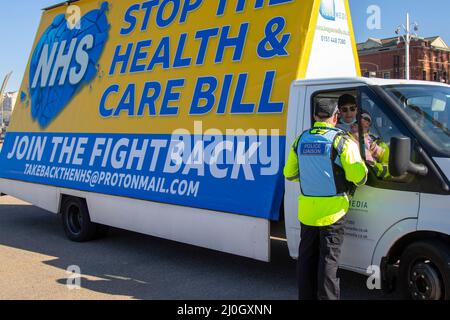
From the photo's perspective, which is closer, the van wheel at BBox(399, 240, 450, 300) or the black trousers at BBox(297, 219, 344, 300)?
the van wheel at BBox(399, 240, 450, 300)

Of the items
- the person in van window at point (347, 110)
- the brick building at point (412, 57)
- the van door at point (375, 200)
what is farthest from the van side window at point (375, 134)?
the brick building at point (412, 57)

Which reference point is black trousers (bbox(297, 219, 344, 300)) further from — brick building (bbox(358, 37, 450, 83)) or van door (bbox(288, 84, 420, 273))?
brick building (bbox(358, 37, 450, 83))

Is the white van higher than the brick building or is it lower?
lower

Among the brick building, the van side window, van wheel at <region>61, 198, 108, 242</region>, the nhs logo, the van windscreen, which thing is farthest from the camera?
the brick building

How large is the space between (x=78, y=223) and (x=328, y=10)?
5.06 meters

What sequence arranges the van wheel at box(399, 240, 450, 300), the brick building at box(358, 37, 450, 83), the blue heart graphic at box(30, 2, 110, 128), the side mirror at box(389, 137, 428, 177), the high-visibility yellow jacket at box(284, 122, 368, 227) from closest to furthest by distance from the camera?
the side mirror at box(389, 137, 428, 177) < the van wheel at box(399, 240, 450, 300) < the high-visibility yellow jacket at box(284, 122, 368, 227) < the blue heart graphic at box(30, 2, 110, 128) < the brick building at box(358, 37, 450, 83)

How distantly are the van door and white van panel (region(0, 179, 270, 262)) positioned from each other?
0.97 metres

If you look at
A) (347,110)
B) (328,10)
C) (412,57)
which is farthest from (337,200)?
(412,57)

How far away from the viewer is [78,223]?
8273 mm

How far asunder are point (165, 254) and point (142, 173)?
4.20 ft

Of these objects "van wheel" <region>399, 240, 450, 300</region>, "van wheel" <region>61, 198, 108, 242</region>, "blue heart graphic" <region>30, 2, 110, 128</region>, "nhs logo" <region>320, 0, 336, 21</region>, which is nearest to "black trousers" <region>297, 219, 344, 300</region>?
"van wheel" <region>399, 240, 450, 300</region>

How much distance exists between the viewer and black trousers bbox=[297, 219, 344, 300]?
4.24m

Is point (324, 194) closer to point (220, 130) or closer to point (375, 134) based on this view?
point (375, 134)
